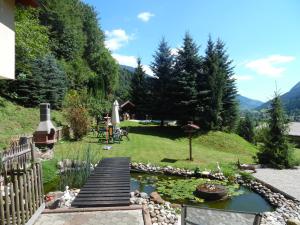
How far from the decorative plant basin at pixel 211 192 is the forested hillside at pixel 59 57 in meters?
10.5

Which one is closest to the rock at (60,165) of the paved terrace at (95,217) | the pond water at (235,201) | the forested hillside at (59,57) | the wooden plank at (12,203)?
the pond water at (235,201)

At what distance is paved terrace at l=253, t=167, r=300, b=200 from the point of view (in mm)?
11180

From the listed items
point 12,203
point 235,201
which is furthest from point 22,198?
point 235,201

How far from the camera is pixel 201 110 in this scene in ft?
85.8

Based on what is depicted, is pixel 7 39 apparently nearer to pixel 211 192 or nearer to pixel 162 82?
pixel 211 192

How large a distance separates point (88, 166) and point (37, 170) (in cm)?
431

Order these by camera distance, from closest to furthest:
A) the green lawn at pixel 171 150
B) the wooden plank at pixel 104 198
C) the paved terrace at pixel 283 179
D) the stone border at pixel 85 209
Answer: the stone border at pixel 85 209, the wooden plank at pixel 104 198, the paved terrace at pixel 283 179, the green lawn at pixel 171 150

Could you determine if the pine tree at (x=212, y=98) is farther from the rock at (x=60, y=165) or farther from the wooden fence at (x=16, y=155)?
the wooden fence at (x=16, y=155)

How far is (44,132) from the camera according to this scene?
55.0 ft

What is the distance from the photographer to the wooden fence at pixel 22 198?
5215 mm

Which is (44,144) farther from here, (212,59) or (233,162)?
(212,59)

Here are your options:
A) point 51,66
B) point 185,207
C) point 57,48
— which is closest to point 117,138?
point 51,66

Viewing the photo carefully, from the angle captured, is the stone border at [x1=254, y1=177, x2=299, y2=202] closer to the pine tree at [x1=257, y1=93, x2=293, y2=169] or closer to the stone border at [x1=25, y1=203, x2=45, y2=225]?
the pine tree at [x1=257, y1=93, x2=293, y2=169]

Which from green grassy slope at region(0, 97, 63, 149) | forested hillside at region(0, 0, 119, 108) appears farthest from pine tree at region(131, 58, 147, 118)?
green grassy slope at region(0, 97, 63, 149)
